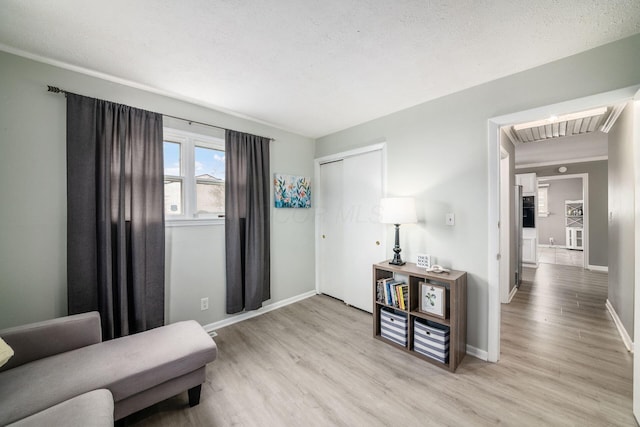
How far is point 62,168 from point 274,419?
247 cm

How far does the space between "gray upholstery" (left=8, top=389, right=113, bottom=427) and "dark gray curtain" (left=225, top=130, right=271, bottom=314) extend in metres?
1.61

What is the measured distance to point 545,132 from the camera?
10.8 feet

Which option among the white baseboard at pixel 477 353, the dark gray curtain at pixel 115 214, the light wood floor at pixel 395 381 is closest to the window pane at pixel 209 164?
the dark gray curtain at pixel 115 214

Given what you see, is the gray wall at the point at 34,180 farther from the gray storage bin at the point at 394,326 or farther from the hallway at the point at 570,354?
the hallway at the point at 570,354

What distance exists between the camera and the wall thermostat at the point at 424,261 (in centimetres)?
226

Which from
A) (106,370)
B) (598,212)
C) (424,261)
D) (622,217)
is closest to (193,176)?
(106,370)

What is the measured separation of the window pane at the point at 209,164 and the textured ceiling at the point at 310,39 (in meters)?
0.63

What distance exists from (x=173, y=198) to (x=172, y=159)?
1.36 ft

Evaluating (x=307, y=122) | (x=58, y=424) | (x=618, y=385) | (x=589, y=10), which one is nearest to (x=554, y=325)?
(x=618, y=385)

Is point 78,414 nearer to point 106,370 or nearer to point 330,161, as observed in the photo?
point 106,370

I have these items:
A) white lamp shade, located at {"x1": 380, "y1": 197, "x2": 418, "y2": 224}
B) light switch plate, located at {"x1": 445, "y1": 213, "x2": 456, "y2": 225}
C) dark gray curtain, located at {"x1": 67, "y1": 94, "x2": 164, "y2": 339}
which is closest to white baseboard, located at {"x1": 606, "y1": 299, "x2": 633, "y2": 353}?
light switch plate, located at {"x1": 445, "y1": 213, "x2": 456, "y2": 225}

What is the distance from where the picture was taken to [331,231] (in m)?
3.57

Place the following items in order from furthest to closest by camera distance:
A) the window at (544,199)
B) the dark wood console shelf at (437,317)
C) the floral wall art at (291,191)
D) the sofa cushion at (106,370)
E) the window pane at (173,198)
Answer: the window at (544,199) < the floral wall art at (291,191) < the window pane at (173,198) < the dark wood console shelf at (437,317) < the sofa cushion at (106,370)

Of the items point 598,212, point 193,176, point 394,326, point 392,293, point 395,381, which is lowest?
point 395,381
